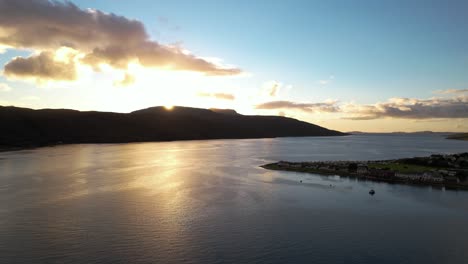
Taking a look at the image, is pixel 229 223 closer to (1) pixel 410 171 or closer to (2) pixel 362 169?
(2) pixel 362 169

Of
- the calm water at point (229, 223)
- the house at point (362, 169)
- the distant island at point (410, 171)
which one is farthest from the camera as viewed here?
the house at point (362, 169)

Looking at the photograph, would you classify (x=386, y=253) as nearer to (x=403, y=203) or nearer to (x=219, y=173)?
(x=403, y=203)

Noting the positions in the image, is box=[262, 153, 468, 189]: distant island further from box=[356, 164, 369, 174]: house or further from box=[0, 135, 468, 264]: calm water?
box=[0, 135, 468, 264]: calm water

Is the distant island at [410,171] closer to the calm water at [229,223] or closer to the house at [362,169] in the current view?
the house at [362,169]

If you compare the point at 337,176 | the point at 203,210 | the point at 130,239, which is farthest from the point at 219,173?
the point at 130,239

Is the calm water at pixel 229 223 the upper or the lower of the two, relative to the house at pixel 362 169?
lower

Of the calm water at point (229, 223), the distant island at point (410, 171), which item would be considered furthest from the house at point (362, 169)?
the calm water at point (229, 223)

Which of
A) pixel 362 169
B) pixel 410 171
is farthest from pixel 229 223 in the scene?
pixel 410 171

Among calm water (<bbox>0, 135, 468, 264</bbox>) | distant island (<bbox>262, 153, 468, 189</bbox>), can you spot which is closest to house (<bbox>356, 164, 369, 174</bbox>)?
distant island (<bbox>262, 153, 468, 189</bbox>)

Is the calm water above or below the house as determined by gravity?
below
